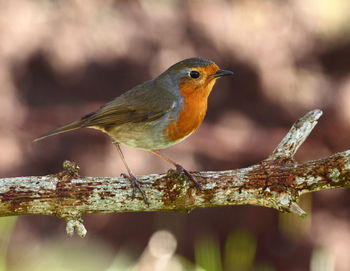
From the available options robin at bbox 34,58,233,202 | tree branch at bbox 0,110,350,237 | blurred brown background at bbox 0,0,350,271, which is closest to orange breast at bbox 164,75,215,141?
robin at bbox 34,58,233,202

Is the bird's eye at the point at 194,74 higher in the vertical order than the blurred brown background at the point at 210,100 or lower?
lower

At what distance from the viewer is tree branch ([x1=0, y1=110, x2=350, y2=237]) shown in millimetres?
2982

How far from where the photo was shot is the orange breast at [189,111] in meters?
3.61

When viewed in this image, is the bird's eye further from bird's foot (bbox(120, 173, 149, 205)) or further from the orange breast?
bird's foot (bbox(120, 173, 149, 205))

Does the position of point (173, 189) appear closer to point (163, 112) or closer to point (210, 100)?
point (163, 112)

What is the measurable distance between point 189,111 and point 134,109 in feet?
1.11

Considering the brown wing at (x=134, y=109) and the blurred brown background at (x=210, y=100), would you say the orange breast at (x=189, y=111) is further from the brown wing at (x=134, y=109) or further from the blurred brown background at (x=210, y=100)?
the blurred brown background at (x=210, y=100)

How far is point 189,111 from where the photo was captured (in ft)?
12.0

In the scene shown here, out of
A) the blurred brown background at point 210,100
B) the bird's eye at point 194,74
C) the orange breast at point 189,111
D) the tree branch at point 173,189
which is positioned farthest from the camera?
the blurred brown background at point 210,100

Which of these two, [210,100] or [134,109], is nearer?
[134,109]

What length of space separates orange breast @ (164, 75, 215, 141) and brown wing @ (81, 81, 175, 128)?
0.09 metres

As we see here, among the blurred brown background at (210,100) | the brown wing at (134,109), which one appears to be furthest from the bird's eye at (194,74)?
the blurred brown background at (210,100)

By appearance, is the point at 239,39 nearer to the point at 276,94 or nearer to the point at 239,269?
the point at 276,94

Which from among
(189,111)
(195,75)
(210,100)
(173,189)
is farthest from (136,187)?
(210,100)
